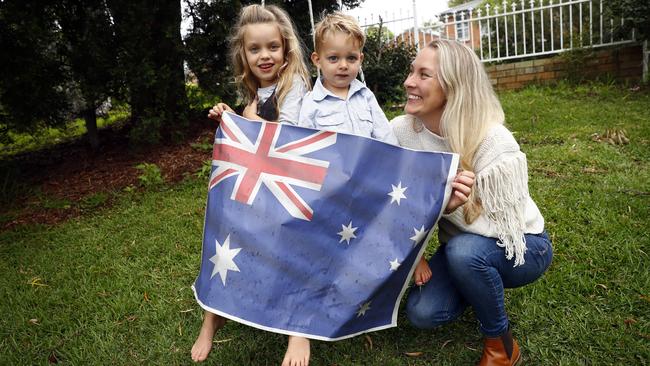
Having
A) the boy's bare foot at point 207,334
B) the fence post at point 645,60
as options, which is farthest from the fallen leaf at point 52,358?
the fence post at point 645,60

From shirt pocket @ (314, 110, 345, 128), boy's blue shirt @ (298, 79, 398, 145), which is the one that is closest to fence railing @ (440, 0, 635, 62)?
boy's blue shirt @ (298, 79, 398, 145)

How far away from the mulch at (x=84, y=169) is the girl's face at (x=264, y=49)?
3.04m

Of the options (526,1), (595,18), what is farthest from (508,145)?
(526,1)

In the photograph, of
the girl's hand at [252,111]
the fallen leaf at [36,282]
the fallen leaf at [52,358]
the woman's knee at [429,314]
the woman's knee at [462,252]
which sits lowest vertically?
the fallen leaf at [52,358]

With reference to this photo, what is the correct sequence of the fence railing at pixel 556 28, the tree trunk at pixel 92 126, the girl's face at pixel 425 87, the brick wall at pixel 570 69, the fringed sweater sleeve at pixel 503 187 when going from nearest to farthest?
the fringed sweater sleeve at pixel 503 187
the girl's face at pixel 425 87
the tree trunk at pixel 92 126
the brick wall at pixel 570 69
the fence railing at pixel 556 28

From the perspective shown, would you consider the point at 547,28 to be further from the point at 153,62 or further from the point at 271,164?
the point at 271,164

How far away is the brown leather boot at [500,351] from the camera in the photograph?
2.08m

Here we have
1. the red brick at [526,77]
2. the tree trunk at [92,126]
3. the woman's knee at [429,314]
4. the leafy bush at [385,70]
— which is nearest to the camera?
the woman's knee at [429,314]

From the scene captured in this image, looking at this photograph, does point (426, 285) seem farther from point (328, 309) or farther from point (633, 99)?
point (633, 99)

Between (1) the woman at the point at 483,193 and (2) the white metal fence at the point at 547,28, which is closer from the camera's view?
(1) the woman at the point at 483,193

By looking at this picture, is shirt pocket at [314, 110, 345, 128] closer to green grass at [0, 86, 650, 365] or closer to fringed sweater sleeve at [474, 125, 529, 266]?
fringed sweater sleeve at [474, 125, 529, 266]

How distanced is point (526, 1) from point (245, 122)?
9558 mm

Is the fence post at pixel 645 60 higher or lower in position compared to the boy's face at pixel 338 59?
lower

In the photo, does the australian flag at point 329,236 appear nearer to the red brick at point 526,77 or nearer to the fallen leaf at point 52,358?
the fallen leaf at point 52,358
